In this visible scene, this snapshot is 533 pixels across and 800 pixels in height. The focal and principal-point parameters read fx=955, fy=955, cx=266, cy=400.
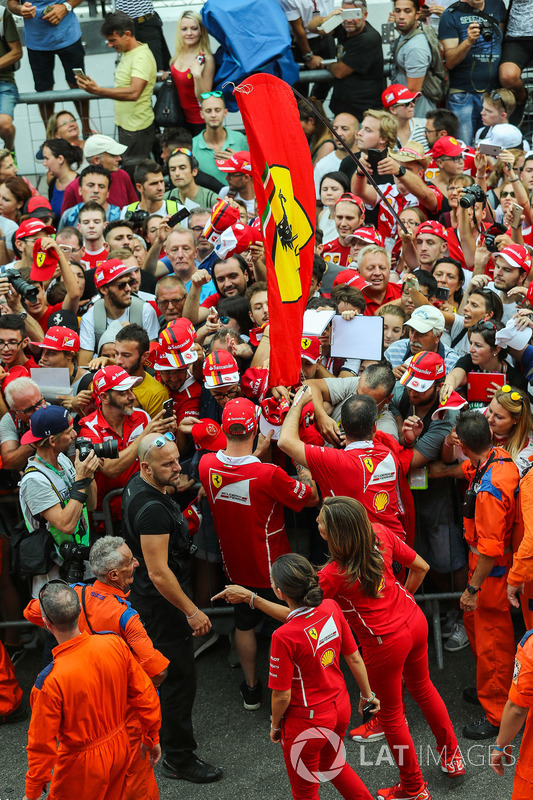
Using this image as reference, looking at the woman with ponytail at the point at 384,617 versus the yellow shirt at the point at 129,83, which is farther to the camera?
the yellow shirt at the point at 129,83

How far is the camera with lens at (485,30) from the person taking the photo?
35.7 ft

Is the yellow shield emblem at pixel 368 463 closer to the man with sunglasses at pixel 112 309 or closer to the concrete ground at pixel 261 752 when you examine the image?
the concrete ground at pixel 261 752

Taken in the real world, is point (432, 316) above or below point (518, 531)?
above

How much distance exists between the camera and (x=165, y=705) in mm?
5207

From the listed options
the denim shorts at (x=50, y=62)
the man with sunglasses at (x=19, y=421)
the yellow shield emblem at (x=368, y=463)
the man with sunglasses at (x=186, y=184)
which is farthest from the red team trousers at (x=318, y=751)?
the denim shorts at (x=50, y=62)

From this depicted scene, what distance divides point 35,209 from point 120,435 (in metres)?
3.71

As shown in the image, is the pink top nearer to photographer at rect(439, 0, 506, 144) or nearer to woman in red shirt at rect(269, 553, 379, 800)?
photographer at rect(439, 0, 506, 144)

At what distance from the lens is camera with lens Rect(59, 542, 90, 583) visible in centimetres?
557

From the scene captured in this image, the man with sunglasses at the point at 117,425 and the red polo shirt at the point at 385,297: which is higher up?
the man with sunglasses at the point at 117,425

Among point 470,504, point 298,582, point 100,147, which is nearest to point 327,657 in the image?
point 298,582

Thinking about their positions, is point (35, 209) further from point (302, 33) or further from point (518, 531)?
point (518, 531)

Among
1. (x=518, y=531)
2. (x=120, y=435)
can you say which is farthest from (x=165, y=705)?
(x=518, y=531)

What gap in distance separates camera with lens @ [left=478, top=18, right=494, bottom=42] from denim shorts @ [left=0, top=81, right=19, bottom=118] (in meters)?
5.47

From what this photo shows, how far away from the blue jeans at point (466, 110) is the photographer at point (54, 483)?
7075 millimetres
